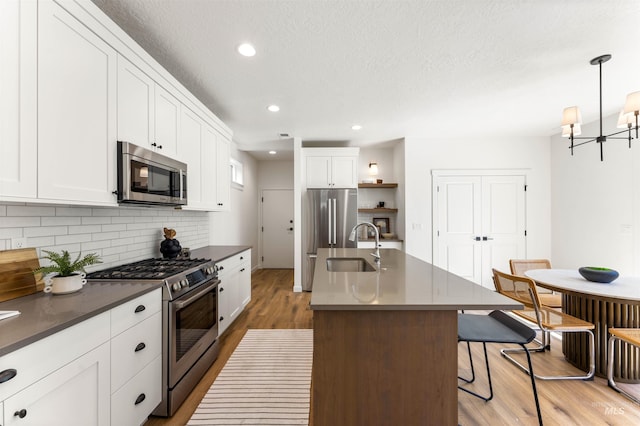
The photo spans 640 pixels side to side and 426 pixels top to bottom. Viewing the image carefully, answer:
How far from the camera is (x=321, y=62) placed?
90.0 inches

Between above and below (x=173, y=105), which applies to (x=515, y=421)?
below

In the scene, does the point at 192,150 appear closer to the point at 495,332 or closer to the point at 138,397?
the point at 138,397

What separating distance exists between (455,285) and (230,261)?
2325 millimetres

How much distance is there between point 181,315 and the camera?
1.81 m

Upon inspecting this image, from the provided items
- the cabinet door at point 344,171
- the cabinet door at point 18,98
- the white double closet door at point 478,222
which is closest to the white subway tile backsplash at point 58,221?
the cabinet door at point 18,98

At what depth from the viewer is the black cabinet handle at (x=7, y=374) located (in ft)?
2.75

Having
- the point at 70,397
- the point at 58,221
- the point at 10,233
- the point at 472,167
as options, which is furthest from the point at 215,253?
the point at 472,167

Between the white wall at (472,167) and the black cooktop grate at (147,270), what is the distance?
3631 mm

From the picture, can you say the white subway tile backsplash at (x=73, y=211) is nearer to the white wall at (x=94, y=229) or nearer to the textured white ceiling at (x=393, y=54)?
the white wall at (x=94, y=229)

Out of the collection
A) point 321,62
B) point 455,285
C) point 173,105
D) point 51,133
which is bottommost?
point 455,285

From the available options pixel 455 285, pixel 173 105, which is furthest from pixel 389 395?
pixel 173 105

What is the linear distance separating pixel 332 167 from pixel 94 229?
3.46 metres

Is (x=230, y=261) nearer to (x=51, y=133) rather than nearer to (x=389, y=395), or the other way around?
(x=51, y=133)

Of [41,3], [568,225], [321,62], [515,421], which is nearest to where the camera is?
[41,3]
